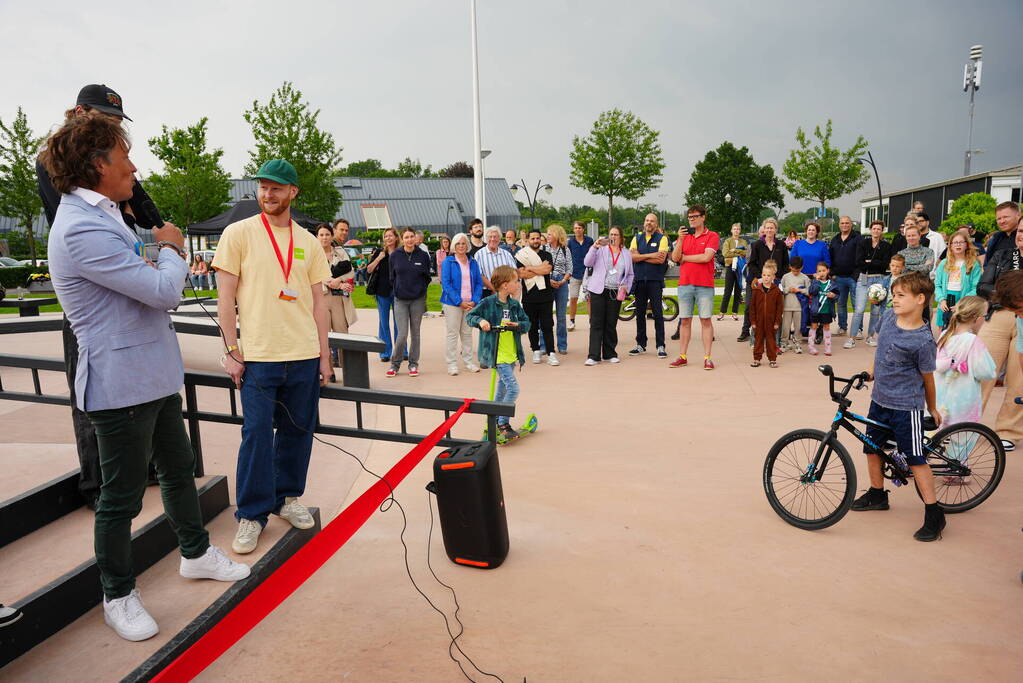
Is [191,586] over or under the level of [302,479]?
under

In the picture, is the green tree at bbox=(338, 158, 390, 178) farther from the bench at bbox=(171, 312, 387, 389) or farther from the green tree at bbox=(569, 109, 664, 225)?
the bench at bbox=(171, 312, 387, 389)

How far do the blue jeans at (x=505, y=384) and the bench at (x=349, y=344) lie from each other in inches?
45.1

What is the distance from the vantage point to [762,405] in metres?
A: 7.05

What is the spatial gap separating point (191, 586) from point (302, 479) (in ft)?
2.70

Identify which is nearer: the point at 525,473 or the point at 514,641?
the point at 514,641

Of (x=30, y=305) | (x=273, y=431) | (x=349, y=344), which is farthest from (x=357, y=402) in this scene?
(x=30, y=305)

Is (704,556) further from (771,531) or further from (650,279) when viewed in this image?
(650,279)

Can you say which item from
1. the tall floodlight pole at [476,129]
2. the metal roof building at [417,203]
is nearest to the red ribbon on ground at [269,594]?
the tall floodlight pole at [476,129]

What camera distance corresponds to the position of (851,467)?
152 inches

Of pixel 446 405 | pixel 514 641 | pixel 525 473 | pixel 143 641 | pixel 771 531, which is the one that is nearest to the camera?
pixel 143 641

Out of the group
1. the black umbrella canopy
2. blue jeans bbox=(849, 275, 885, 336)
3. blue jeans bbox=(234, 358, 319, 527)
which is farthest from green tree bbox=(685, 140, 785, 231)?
blue jeans bbox=(234, 358, 319, 527)

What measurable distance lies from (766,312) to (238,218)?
38.9ft

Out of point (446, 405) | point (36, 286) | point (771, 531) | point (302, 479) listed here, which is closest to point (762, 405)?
point (771, 531)

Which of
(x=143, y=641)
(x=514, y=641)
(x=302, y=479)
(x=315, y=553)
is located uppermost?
(x=315, y=553)
